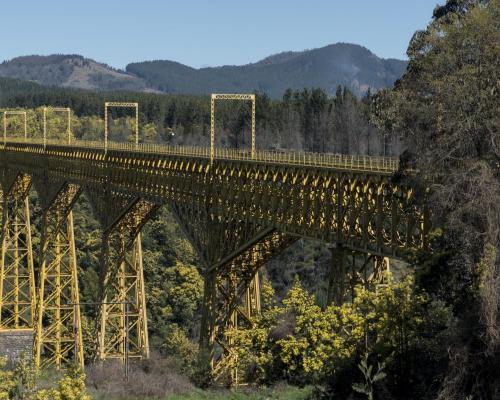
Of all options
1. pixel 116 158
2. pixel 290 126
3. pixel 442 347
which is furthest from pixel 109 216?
pixel 290 126

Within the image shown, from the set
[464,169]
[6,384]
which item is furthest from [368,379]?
[6,384]

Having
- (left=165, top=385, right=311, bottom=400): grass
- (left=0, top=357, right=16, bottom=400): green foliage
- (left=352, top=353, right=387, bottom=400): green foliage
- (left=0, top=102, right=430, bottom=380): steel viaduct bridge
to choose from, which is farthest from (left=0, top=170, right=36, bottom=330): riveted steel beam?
(left=352, top=353, right=387, bottom=400): green foliage

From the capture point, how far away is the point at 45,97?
182 meters

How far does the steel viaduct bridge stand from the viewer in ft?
88.5

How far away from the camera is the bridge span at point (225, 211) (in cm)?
2694

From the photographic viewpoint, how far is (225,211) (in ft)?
112

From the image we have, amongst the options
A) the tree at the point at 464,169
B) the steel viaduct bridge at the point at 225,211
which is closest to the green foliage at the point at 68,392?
the tree at the point at 464,169

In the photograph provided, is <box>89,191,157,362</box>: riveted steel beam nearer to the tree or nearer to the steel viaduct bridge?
the steel viaduct bridge

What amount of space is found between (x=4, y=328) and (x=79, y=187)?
37.2 ft

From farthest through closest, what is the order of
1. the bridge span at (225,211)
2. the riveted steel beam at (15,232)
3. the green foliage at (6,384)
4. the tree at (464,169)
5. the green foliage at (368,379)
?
the riveted steel beam at (15,232) < the bridge span at (225,211) < the green foliage at (6,384) < the green foliage at (368,379) < the tree at (464,169)

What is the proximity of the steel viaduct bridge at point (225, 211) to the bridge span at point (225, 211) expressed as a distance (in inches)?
1.9

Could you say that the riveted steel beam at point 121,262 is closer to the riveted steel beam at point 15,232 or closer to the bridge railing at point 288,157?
the bridge railing at point 288,157

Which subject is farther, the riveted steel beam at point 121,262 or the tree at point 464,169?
the riveted steel beam at point 121,262

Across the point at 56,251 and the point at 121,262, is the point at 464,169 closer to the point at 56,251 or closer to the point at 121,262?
the point at 121,262
